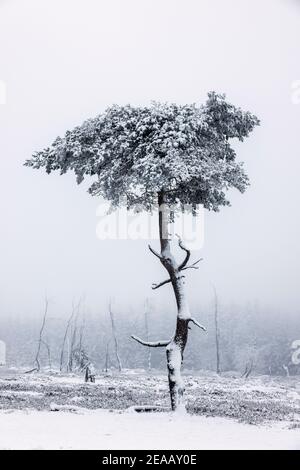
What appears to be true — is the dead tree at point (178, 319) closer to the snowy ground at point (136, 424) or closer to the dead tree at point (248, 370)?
the snowy ground at point (136, 424)

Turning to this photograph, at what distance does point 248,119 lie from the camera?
47.1ft

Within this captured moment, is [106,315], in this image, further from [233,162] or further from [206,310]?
[233,162]

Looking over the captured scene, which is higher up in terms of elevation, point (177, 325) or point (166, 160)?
point (166, 160)

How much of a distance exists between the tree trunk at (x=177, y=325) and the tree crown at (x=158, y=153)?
3.12 ft

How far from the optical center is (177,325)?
13.7 meters

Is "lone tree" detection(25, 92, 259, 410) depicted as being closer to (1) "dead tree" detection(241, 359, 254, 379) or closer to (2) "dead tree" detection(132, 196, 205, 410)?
(2) "dead tree" detection(132, 196, 205, 410)

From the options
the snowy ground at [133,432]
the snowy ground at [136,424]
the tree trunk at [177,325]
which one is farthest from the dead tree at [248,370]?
the snowy ground at [133,432]

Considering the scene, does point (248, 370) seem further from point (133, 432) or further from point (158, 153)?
point (158, 153)

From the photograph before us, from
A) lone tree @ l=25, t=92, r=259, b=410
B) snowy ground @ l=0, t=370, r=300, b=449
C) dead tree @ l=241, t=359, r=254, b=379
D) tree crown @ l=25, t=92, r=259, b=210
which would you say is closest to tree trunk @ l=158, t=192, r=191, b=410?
lone tree @ l=25, t=92, r=259, b=410

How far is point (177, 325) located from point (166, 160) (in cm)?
407

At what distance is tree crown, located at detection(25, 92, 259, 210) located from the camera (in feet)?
43.4

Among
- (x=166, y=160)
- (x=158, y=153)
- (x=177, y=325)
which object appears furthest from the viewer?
(x=177, y=325)

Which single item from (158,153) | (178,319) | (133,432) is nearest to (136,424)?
(133,432)
